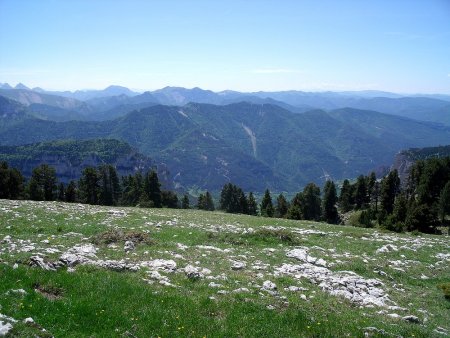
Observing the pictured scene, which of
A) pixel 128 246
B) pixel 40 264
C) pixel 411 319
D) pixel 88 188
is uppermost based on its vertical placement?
pixel 40 264

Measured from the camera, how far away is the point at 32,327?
32.8ft

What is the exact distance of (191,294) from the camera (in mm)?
13633

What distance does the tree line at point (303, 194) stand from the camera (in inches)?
2784

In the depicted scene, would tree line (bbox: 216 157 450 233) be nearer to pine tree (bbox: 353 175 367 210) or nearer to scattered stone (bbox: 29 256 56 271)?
pine tree (bbox: 353 175 367 210)

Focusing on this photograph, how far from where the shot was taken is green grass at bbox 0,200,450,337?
36.7 feet

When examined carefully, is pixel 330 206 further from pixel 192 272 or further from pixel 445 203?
pixel 192 272

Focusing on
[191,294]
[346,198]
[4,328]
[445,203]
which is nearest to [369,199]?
[346,198]

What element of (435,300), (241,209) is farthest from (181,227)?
(241,209)

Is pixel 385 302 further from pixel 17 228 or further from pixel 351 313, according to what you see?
pixel 17 228

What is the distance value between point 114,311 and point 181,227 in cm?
1516

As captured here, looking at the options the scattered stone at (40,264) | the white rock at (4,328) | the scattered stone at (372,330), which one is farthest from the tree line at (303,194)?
the white rock at (4,328)

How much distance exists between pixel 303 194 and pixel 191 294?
8665 centimetres

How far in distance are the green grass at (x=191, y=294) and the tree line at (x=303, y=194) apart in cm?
4156

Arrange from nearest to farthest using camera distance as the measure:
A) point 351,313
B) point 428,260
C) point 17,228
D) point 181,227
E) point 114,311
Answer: point 114,311, point 351,313, point 17,228, point 428,260, point 181,227
